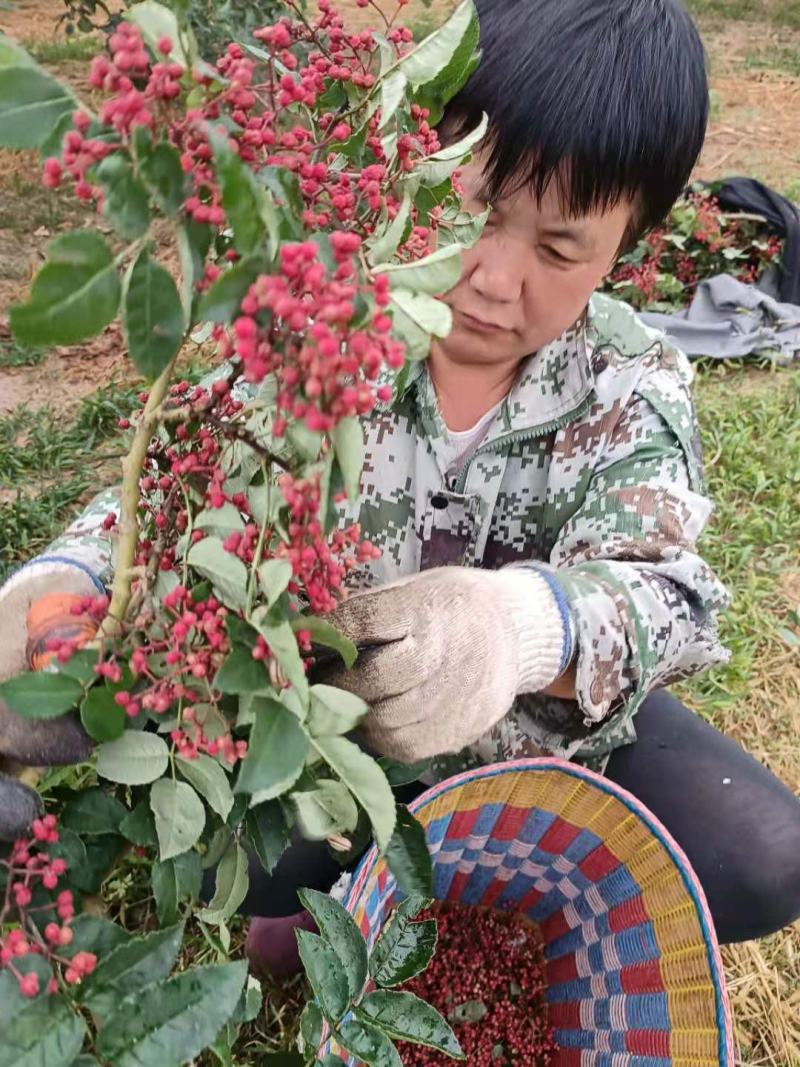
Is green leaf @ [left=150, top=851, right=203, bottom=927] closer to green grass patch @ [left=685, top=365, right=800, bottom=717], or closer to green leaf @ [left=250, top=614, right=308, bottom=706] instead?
green leaf @ [left=250, top=614, right=308, bottom=706]

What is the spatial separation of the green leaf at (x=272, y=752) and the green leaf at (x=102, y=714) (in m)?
0.11

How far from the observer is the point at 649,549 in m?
0.99

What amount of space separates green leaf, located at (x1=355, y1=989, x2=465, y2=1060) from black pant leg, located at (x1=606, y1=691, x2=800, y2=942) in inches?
22.6

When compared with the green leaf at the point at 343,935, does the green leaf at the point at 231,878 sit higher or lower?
higher

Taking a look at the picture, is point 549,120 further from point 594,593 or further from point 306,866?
point 306,866

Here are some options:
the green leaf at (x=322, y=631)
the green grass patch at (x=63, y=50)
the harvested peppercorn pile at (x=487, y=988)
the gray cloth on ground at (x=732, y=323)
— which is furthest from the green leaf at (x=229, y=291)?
A: the green grass patch at (x=63, y=50)

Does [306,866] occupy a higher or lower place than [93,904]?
lower

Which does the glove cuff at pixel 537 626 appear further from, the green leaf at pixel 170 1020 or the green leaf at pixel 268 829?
the green leaf at pixel 170 1020

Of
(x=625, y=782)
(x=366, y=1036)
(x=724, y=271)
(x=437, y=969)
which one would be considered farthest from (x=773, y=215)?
(x=366, y=1036)

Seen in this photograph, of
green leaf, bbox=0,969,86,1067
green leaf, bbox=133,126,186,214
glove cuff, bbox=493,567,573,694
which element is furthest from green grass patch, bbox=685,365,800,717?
green leaf, bbox=133,126,186,214

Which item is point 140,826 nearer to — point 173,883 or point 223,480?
point 173,883

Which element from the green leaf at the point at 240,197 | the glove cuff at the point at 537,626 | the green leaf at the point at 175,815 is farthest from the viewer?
the glove cuff at the point at 537,626

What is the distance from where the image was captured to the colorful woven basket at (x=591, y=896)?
3.25 feet

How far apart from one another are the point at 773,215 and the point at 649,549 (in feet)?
9.09
